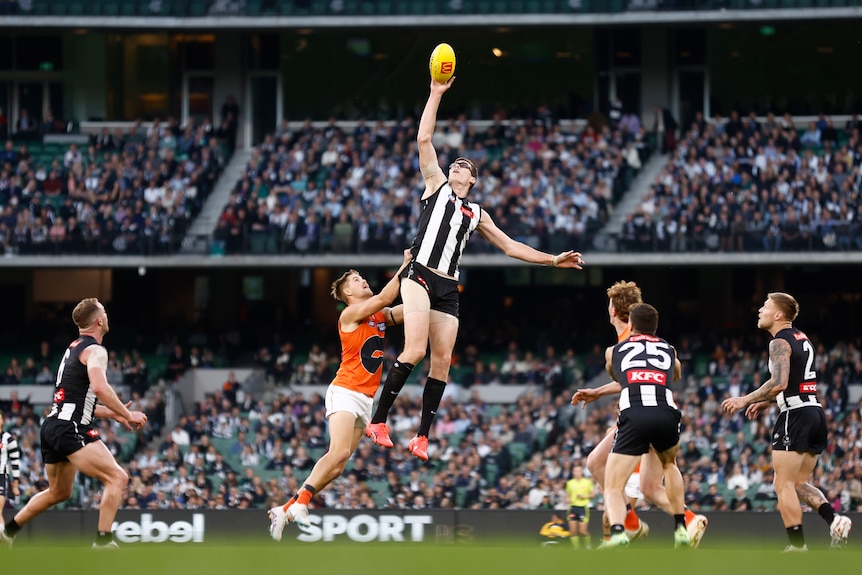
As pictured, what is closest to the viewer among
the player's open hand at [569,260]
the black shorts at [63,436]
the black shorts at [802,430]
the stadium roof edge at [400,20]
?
the black shorts at [63,436]

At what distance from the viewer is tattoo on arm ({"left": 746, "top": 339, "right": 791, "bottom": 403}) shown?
12.3 metres

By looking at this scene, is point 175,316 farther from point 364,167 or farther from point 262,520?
point 262,520

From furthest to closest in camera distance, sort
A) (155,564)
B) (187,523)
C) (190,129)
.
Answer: (190,129) → (187,523) → (155,564)

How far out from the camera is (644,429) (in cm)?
1155

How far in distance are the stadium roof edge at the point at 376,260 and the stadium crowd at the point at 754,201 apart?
6.3 inches

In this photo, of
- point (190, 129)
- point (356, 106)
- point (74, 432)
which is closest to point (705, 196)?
point (356, 106)

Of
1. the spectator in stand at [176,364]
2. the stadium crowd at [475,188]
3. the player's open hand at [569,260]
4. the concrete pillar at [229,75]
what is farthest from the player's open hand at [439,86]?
the concrete pillar at [229,75]

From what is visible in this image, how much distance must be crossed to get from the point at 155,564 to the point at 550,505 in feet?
51.6

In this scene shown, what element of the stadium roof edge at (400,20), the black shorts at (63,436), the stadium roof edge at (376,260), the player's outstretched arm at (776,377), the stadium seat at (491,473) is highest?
the stadium roof edge at (400,20)

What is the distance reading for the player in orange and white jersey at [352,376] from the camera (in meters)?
12.7

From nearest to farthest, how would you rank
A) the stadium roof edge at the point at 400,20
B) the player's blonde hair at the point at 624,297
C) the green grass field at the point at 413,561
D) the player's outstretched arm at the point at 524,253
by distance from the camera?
1. the green grass field at the point at 413,561
2. the player's outstretched arm at the point at 524,253
3. the player's blonde hair at the point at 624,297
4. the stadium roof edge at the point at 400,20

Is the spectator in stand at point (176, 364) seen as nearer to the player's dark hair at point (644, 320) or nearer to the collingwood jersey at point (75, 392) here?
the collingwood jersey at point (75, 392)

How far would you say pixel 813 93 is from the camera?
32125 millimetres

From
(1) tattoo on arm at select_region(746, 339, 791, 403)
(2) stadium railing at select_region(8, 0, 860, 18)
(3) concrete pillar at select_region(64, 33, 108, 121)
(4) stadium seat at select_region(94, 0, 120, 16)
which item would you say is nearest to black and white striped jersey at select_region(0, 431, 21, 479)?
(1) tattoo on arm at select_region(746, 339, 791, 403)
